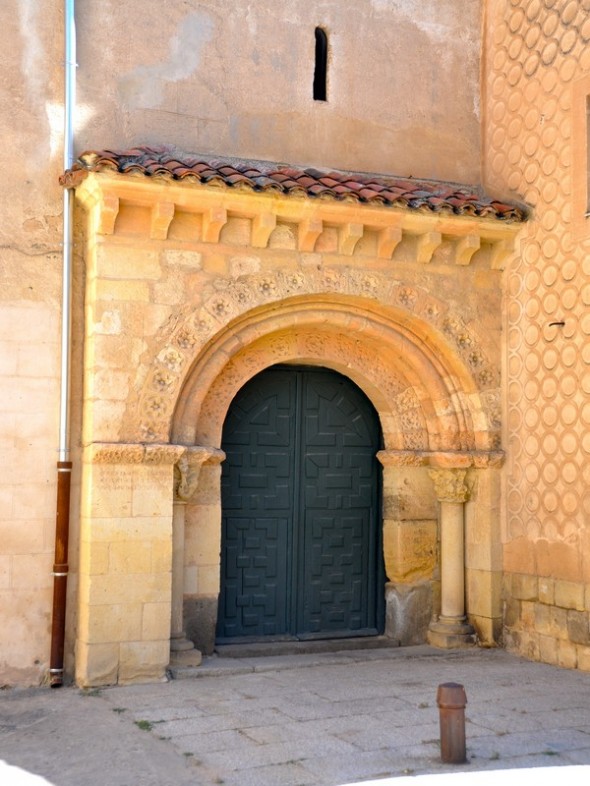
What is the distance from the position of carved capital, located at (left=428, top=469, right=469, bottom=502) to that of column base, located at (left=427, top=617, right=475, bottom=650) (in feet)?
3.43

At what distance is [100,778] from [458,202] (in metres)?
5.22

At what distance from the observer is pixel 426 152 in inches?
357

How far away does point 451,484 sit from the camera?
8633mm

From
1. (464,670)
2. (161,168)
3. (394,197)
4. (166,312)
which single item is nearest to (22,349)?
(166,312)

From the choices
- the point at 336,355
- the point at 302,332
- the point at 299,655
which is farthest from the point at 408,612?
the point at 302,332

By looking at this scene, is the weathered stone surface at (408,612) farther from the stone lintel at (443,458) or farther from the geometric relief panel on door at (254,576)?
the stone lintel at (443,458)

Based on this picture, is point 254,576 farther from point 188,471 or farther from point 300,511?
point 188,471

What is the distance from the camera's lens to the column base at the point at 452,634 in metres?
8.47

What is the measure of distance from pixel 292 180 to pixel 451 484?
2959 mm

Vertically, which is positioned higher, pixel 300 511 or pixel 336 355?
pixel 336 355

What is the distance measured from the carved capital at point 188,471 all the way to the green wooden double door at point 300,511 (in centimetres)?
72

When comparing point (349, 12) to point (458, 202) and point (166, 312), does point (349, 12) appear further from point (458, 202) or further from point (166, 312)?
point (166, 312)

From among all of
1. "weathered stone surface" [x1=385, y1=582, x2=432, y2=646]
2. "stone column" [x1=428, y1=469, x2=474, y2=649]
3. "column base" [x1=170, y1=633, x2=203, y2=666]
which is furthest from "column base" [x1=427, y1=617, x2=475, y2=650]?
"column base" [x1=170, y1=633, x2=203, y2=666]

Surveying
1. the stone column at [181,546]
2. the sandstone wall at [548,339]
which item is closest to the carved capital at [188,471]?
the stone column at [181,546]
